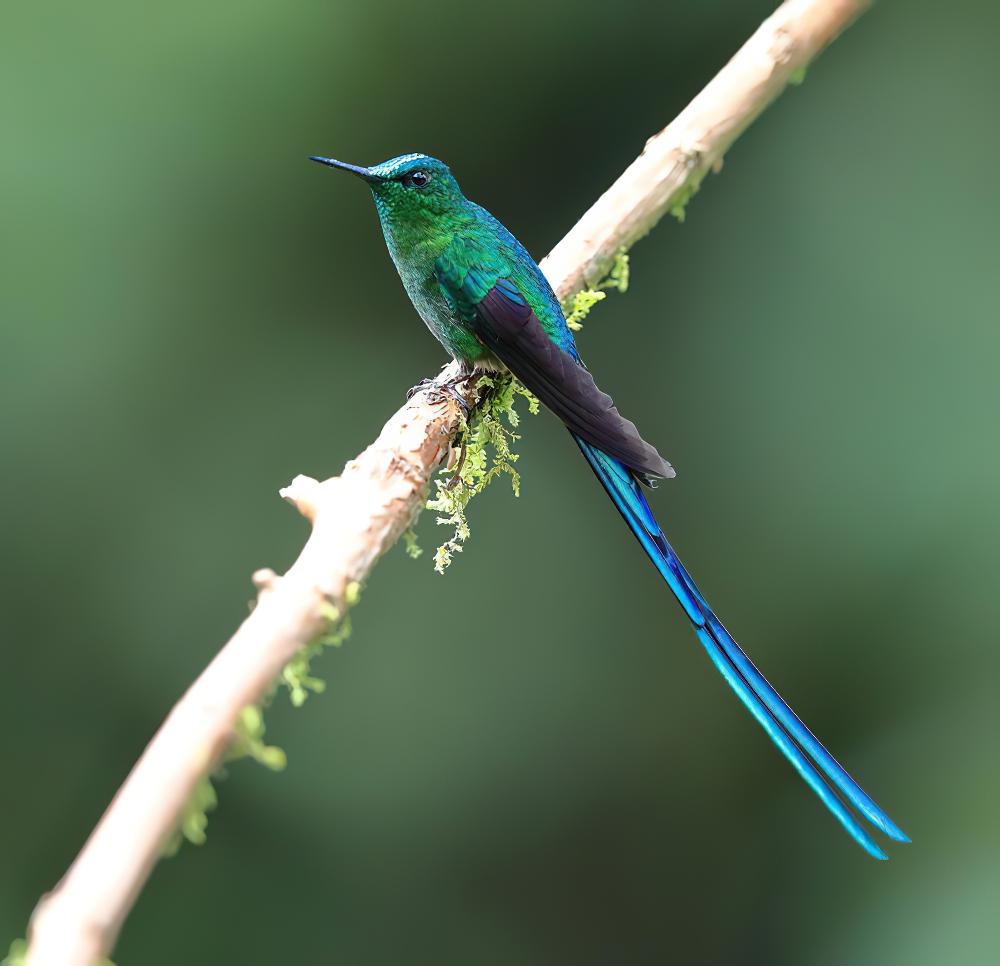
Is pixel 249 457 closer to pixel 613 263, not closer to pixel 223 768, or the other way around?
pixel 613 263

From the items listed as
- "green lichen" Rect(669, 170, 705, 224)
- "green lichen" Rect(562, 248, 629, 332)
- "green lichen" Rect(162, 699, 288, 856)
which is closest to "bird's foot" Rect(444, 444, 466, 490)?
"green lichen" Rect(562, 248, 629, 332)

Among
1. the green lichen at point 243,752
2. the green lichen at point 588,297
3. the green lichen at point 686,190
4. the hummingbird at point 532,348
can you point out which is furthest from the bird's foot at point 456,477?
the green lichen at point 243,752

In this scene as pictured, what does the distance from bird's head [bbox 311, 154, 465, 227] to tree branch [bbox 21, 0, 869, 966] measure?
21 cm

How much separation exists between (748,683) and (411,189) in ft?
3.04

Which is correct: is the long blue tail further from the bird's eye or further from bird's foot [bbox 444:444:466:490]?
the bird's eye

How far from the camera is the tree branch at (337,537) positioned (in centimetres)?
81

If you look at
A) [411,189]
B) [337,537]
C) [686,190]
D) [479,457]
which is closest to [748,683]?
[479,457]

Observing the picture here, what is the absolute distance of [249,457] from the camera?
338 cm

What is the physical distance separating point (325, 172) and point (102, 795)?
5.95ft

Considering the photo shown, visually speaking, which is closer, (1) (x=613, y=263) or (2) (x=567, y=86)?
(1) (x=613, y=263)

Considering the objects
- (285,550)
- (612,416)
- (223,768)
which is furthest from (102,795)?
(223,768)

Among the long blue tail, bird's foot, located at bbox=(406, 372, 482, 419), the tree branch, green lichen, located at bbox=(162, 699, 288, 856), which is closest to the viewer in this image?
the tree branch

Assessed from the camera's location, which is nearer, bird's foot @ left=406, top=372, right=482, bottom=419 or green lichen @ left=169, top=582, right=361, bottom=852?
green lichen @ left=169, top=582, right=361, bottom=852

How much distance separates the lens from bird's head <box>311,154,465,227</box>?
6.37ft
